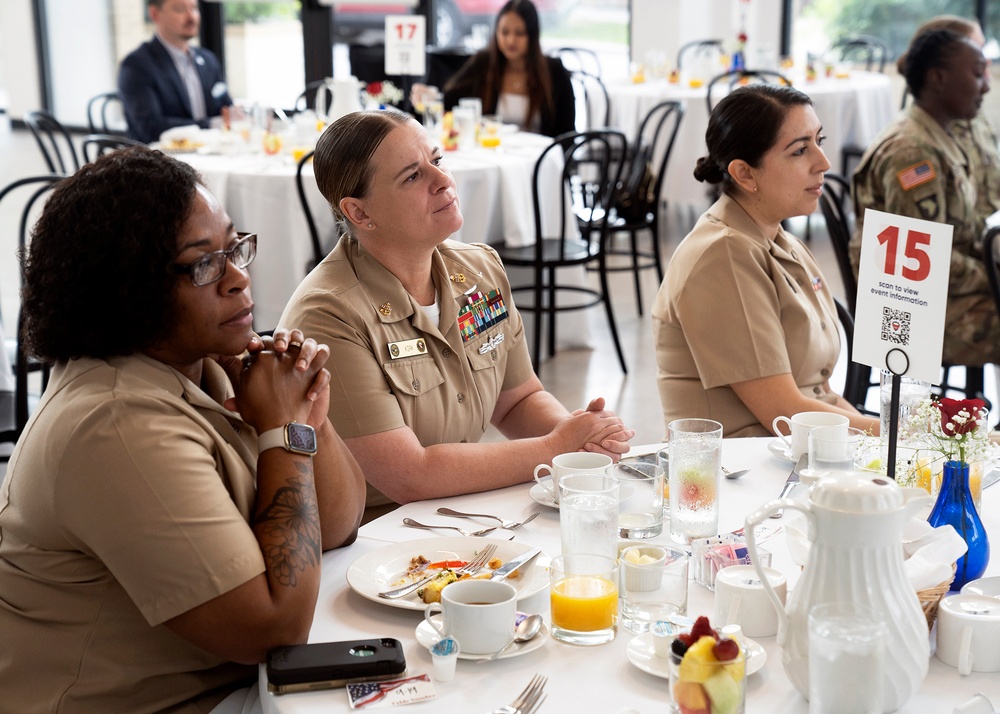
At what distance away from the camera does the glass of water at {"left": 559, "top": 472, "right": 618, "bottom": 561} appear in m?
1.34

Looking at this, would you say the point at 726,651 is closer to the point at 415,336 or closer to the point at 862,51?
the point at 415,336

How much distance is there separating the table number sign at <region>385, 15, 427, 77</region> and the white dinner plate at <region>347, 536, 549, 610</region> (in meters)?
3.90

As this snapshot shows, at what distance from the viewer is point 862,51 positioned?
29.9 ft

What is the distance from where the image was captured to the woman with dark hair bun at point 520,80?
5715 mm

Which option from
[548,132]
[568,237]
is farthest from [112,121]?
[568,237]

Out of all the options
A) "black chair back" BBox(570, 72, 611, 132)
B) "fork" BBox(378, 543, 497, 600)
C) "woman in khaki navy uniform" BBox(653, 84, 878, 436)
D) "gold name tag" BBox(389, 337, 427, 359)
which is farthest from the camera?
"black chair back" BBox(570, 72, 611, 132)

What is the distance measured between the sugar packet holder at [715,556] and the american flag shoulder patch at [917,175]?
2.20 meters

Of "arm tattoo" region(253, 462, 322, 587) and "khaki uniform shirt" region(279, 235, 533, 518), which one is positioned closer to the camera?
"arm tattoo" region(253, 462, 322, 587)

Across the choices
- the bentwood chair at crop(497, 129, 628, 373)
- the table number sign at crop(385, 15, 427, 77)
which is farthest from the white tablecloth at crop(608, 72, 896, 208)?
the table number sign at crop(385, 15, 427, 77)

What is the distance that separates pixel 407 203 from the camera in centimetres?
193

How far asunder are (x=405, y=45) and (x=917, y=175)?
8.68 ft

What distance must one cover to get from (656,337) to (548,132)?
142 inches

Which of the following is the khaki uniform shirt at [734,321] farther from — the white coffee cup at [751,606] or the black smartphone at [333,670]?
the black smartphone at [333,670]

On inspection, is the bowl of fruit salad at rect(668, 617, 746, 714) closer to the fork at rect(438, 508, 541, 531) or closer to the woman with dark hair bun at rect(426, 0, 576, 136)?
the fork at rect(438, 508, 541, 531)
